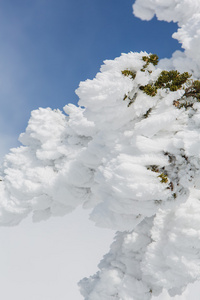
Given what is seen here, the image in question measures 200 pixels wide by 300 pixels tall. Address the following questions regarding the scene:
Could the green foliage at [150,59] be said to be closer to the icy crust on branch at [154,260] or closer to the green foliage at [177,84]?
the green foliage at [177,84]

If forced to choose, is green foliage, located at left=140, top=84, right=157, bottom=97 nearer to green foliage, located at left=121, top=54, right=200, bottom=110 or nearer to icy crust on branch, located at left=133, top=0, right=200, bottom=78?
green foliage, located at left=121, top=54, right=200, bottom=110

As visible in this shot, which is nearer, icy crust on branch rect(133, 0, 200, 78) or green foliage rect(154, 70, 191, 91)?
green foliage rect(154, 70, 191, 91)

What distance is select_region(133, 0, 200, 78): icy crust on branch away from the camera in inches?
300

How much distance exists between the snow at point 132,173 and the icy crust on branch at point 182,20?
0.03 metres

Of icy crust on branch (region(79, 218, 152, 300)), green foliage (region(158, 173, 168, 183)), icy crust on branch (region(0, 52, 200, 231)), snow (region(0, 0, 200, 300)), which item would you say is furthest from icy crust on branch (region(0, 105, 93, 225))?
green foliage (region(158, 173, 168, 183))

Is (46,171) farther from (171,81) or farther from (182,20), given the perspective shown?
(182,20)

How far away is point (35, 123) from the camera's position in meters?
11.8

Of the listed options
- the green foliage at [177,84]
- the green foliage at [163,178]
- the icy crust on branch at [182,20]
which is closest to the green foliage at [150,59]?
the green foliage at [177,84]

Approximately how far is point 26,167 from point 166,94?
7457mm

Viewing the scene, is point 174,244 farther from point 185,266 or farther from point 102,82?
point 102,82

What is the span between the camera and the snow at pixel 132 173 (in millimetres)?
5297

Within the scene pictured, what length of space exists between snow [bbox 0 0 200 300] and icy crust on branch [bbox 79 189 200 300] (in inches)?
1.0

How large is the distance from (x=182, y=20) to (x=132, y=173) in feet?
28.0

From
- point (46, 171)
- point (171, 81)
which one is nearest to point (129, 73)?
point (171, 81)
